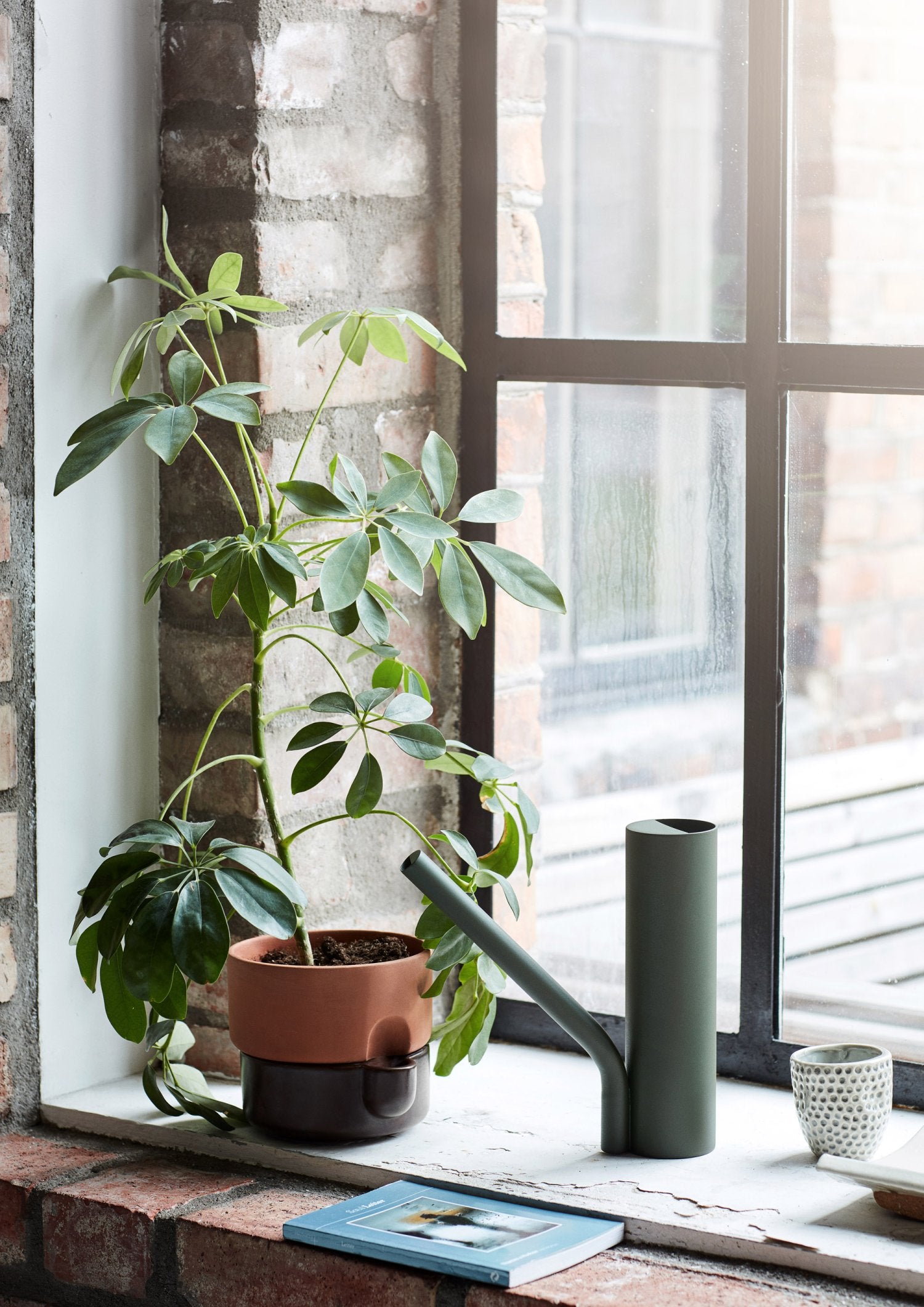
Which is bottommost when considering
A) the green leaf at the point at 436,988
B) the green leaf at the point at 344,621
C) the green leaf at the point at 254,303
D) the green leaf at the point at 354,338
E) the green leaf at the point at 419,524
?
the green leaf at the point at 436,988

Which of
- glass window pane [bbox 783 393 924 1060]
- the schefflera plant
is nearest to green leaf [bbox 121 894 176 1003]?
the schefflera plant

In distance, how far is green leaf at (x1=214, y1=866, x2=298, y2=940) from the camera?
128 cm

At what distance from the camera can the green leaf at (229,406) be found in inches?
52.5

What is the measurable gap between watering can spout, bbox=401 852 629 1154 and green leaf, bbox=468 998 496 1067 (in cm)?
10

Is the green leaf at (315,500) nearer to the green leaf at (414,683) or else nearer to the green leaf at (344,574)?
the green leaf at (344,574)

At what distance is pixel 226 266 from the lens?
4.66 ft

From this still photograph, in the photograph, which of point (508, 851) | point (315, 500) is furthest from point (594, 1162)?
A: point (315, 500)

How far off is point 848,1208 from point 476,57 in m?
1.10

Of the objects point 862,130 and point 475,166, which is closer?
point 862,130

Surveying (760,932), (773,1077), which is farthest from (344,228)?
(773,1077)

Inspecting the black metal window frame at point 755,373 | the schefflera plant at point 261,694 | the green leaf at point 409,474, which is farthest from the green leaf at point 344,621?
the black metal window frame at point 755,373

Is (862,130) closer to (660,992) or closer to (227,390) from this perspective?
(227,390)

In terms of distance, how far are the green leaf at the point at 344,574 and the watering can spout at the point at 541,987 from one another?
0.20 metres

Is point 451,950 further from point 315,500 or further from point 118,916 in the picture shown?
point 315,500
